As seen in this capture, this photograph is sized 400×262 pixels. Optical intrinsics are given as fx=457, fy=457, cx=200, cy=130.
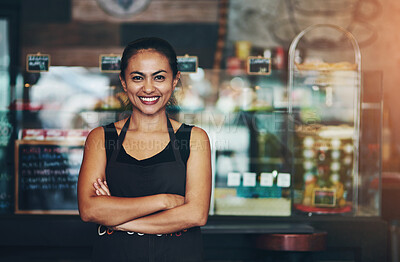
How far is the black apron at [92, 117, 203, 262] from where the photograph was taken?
1695 millimetres

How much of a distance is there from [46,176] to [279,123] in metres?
1.69

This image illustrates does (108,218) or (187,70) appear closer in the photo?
(108,218)

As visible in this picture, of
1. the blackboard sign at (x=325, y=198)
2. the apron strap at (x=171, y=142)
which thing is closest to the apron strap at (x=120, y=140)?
the apron strap at (x=171, y=142)

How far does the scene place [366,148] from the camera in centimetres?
325

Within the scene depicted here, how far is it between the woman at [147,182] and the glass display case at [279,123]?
4.50 ft

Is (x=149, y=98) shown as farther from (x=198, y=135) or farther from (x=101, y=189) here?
(x=101, y=189)

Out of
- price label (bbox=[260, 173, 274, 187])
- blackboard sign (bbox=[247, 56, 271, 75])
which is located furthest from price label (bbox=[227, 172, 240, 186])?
blackboard sign (bbox=[247, 56, 271, 75])

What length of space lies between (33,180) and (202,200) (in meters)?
1.84

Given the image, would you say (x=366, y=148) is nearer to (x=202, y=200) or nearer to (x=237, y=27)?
(x=202, y=200)

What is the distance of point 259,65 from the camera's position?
3.19 metres

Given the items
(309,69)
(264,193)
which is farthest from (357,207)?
(309,69)

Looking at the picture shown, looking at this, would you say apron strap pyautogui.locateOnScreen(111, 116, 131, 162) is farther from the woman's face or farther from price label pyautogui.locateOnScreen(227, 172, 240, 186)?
price label pyautogui.locateOnScreen(227, 172, 240, 186)

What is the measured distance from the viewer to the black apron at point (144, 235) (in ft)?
5.56

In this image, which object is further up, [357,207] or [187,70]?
[187,70]
